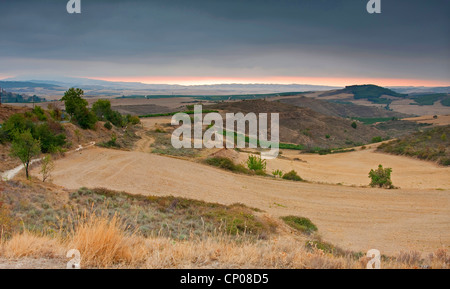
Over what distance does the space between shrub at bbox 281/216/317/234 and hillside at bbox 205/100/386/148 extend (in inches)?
2336

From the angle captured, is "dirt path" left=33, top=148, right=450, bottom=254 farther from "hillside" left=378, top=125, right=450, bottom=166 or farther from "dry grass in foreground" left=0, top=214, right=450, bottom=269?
"hillside" left=378, top=125, right=450, bottom=166

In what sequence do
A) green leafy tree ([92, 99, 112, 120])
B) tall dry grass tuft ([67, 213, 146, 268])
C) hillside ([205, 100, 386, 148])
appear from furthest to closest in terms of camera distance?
hillside ([205, 100, 386, 148]), green leafy tree ([92, 99, 112, 120]), tall dry grass tuft ([67, 213, 146, 268])

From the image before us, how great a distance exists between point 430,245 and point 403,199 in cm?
817

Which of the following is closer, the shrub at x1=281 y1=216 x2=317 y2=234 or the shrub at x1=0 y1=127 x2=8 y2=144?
the shrub at x1=281 y1=216 x2=317 y2=234

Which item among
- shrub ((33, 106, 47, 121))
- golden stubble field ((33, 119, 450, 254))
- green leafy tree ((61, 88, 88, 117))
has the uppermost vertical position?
green leafy tree ((61, 88, 88, 117))

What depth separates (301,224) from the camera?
1642 centimetres

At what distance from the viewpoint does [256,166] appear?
106 ft

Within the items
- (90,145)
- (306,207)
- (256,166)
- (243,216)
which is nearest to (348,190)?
(306,207)

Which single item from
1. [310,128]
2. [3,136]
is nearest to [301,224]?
[3,136]

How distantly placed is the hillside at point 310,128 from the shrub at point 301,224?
195 ft

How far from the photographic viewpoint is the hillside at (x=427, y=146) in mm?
41928

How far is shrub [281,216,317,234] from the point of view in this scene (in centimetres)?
1561

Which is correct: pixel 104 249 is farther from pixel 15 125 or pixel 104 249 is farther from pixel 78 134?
pixel 78 134

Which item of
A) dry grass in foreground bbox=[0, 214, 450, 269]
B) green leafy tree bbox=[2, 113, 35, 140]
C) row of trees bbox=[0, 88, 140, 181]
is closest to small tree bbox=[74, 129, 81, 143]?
row of trees bbox=[0, 88, 140, 181]
